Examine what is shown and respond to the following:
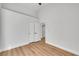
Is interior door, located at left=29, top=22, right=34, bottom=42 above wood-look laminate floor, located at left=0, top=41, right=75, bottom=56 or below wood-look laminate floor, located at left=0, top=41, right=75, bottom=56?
above

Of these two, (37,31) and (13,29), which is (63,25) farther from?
(37,31)

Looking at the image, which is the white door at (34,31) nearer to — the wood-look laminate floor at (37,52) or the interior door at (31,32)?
the interior door at (31,32)

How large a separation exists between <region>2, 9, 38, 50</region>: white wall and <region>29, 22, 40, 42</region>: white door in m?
0.37

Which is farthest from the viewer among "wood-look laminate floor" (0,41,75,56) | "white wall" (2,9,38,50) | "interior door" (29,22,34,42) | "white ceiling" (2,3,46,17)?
"interior door" (29,22,34,42)

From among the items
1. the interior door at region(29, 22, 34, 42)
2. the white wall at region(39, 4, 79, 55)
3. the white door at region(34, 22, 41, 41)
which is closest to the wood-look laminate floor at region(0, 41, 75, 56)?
the white wall at region(39, 4, 79, 55)

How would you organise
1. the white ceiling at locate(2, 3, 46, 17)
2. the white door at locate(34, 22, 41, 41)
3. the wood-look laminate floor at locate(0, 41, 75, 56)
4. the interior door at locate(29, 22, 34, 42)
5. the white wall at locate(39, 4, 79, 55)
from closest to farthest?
the white wall at locate(39, 4, 79, 55) < the wood-look laminate floor at locate(0, 41, 75, 56) < the white ceiling at locate(2, 3, 46, 17) < the interior door at locate(29, 22, 34, 42) < the white door at locate(34, 22, 41, 41)

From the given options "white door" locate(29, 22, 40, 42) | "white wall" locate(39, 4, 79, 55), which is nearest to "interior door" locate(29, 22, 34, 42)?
"white door" locate(29, 22, 40, 42)

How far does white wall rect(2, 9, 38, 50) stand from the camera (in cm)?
387

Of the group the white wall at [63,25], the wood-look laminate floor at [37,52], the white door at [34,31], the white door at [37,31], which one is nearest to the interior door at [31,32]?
the white door at [34,31]

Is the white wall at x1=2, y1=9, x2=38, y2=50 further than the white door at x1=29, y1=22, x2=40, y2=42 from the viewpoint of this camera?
No

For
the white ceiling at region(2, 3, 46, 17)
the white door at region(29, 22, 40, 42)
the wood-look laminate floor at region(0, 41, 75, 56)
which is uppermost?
the white ceiling at region(2, 3, 46, 17)

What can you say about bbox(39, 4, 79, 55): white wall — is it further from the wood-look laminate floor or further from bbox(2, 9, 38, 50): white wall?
bbox(2, 9, 38, 50): white wall

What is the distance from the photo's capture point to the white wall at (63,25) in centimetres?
327

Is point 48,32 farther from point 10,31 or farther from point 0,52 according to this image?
point 0,52
